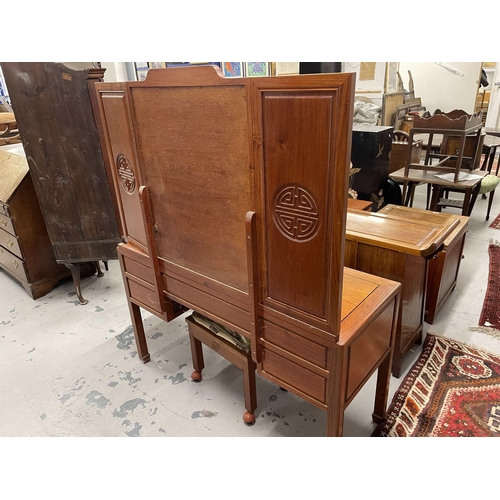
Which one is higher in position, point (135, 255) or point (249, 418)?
point (135, 255)

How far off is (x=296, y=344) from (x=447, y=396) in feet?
3.43

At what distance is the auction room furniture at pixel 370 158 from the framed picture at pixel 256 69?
6.61 feet

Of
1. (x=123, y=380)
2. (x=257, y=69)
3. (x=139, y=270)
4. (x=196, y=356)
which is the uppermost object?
(x=257, y=69)

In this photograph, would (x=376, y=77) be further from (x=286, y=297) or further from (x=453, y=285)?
(x=286, y=297)

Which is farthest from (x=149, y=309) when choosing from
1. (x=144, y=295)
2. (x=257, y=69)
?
(x=257, y=69)

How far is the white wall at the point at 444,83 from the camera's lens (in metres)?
6.07

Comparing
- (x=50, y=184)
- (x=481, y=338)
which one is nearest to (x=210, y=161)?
(x=50, y=184)

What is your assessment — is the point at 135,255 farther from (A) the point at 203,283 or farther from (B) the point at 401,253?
(B) the point at 401,253

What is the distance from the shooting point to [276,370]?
4.58 feet

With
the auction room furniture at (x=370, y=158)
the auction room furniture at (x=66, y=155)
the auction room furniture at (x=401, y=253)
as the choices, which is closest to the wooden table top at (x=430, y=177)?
the auction room furniture at (x=370, y=158)

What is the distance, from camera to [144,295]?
1918mm

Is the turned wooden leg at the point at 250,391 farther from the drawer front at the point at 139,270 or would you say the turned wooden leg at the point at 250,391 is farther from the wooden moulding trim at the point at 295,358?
the drawer front at the point at 139,270

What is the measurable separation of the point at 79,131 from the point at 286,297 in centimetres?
182

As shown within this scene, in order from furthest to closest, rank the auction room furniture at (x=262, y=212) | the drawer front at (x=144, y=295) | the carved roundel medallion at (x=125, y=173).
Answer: the drawer front at (x=144, y=295) → the carved roundel medallion at (x=125, y=173) → the auction room furniture at (x=262, y=212)
